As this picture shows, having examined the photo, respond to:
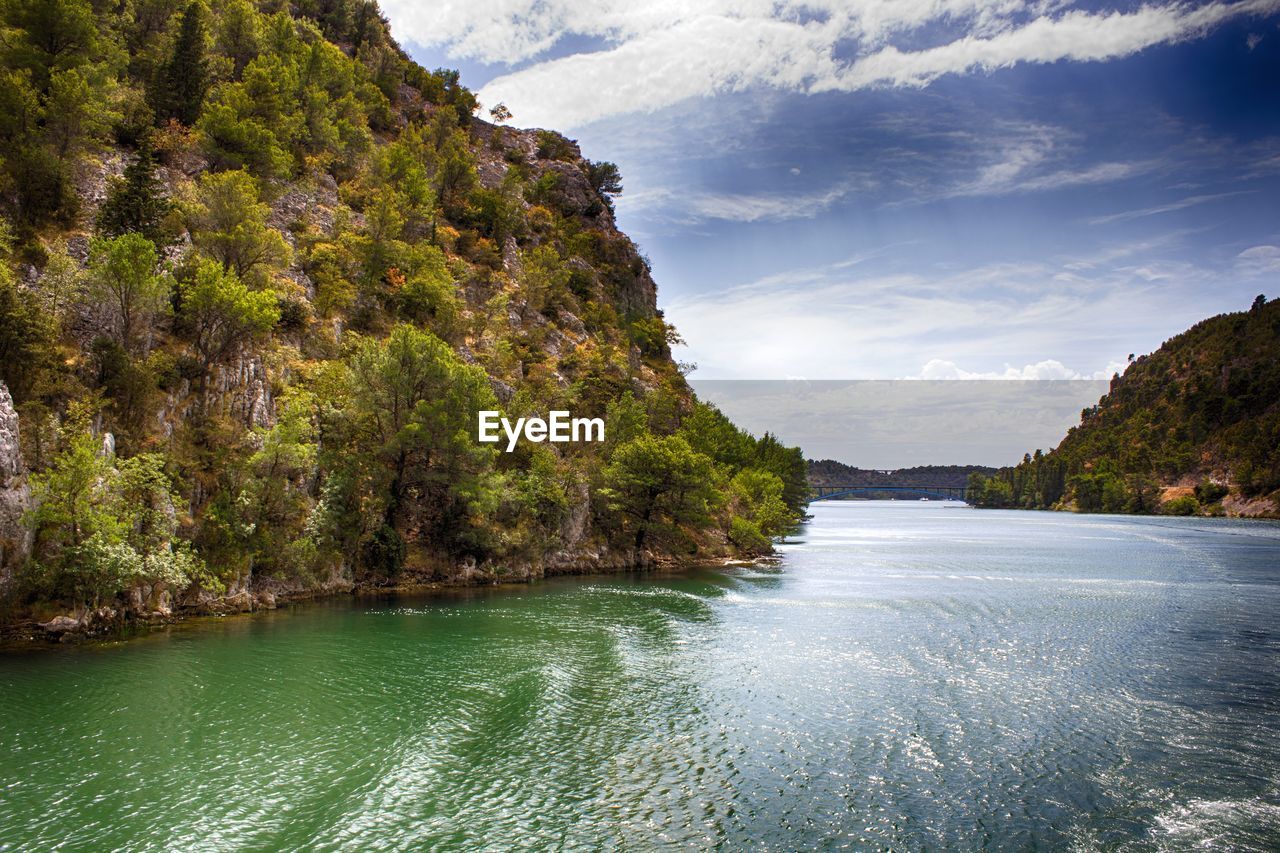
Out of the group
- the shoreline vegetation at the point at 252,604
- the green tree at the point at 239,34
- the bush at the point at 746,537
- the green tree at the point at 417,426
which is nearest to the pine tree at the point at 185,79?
the green tree at the point at 239,34

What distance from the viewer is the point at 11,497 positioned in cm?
2792

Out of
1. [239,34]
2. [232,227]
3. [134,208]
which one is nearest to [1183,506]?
[232,227]

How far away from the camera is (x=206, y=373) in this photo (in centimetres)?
4362

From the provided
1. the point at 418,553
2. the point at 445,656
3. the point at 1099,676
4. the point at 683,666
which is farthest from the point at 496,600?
the point at 1099,676

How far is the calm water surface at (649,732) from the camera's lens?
1631 centimetres

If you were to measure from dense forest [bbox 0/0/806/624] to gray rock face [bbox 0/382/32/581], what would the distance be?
0.33 feet

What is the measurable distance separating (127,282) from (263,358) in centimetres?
1097

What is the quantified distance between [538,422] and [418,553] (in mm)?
18537

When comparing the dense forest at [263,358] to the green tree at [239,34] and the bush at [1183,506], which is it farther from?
the bush at [1183,506]

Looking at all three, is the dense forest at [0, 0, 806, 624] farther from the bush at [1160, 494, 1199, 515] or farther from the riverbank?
the bush at [1160, 494, 1199, 515]

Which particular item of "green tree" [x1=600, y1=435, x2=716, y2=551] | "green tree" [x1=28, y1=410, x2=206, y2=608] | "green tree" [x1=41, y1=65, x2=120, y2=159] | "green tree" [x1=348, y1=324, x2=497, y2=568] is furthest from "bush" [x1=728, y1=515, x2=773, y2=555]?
"green tree" [x1=41, y1=65, x2=120, y2=159]

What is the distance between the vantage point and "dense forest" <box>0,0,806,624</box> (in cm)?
3306

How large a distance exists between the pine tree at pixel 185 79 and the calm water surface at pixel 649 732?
58.0m

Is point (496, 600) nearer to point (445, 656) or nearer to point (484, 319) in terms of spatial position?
point (445, 656)
